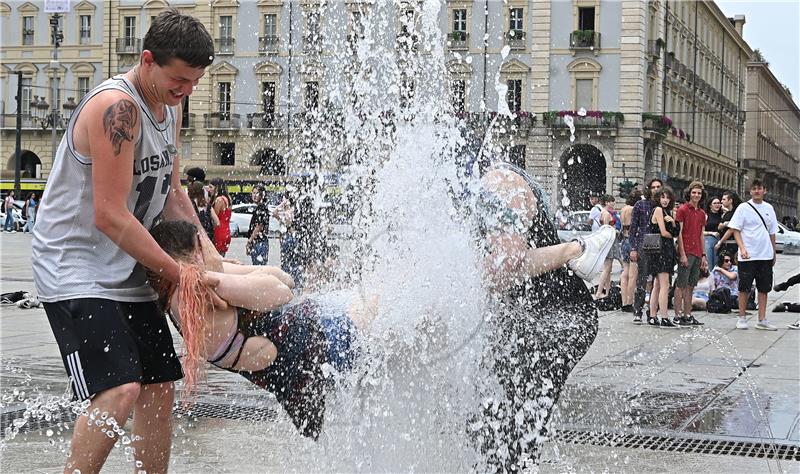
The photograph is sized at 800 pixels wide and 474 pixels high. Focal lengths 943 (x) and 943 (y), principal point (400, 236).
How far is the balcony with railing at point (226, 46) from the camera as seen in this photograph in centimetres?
4918

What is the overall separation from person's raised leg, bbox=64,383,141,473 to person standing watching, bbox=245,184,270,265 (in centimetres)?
811

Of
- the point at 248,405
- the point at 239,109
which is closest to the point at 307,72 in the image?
the point at 239,109

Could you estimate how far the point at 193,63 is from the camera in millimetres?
2893

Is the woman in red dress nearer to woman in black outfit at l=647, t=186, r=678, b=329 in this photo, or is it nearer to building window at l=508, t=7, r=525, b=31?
woman in black outfit at l=647, t=186, r=678, b=329

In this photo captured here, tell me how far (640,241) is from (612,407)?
233 inches

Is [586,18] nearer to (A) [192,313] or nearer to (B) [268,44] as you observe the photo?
(B) [268,44]

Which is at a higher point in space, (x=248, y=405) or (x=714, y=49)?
(x=714, y=49)

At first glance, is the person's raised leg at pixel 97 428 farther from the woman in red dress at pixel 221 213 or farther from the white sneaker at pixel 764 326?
the white sneaker at pixel 764 326

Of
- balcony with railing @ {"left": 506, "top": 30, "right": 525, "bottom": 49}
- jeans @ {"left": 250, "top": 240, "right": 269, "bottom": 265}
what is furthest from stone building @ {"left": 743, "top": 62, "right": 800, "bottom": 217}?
jeans @ {"left": 250, "top": 240, "right": 269, "bottom": 265}

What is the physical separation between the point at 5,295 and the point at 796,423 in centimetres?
852

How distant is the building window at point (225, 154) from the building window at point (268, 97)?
4365 millimetres

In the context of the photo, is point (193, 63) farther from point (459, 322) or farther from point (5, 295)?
point (5, 295)

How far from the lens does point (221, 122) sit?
5175cm

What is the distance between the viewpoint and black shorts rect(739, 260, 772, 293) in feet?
34.6
